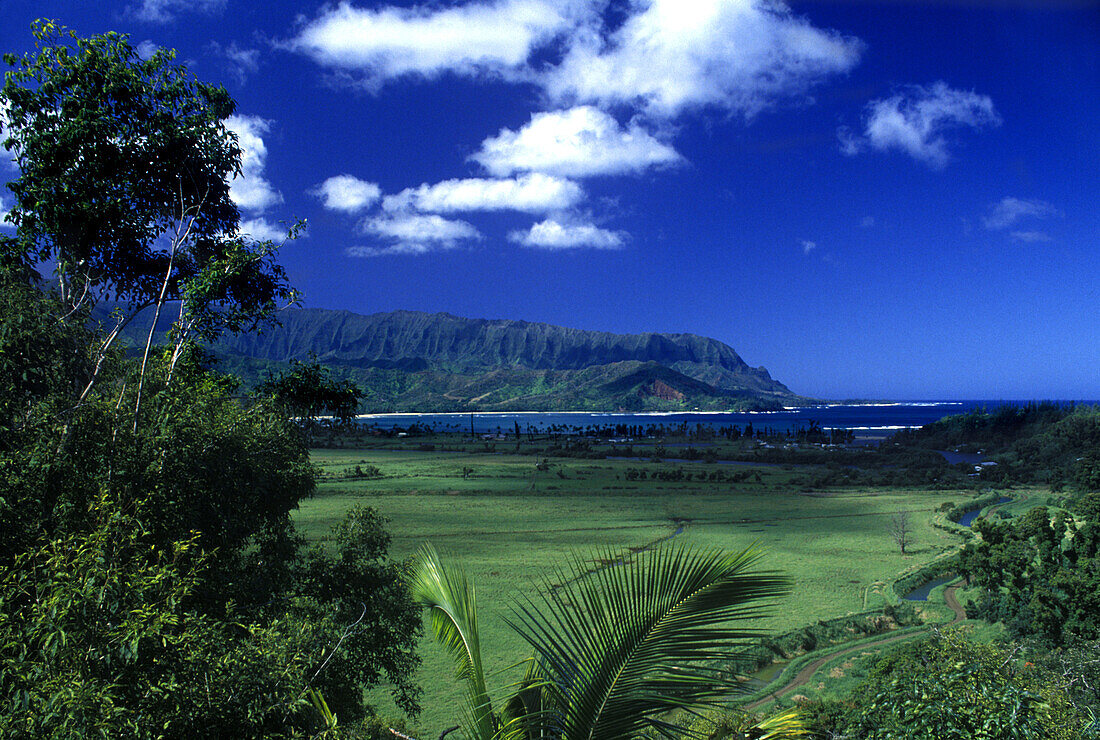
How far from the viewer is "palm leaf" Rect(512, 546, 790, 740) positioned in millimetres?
4281

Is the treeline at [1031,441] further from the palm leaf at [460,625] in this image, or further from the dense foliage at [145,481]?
the dense foliage at [145,481]

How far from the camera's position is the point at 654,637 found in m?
4.37

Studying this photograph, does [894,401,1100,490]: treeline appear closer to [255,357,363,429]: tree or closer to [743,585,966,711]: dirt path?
[743,585,966,711]: dirt path

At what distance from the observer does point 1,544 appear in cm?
617

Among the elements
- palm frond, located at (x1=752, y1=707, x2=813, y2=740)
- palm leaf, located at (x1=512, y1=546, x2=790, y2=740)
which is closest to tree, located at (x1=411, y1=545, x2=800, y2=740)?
palm leaf, located at (x1=512, y1=546, x2=790, y2=740)

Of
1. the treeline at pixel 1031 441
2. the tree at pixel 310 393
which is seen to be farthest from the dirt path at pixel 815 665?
the treeline at pixel 1031 441

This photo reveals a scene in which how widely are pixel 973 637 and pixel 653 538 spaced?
31435 millimetres


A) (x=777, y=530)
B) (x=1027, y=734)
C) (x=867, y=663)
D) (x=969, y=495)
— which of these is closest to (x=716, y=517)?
(x=777, y=530)

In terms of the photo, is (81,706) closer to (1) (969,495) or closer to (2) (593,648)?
(2) (593,648)

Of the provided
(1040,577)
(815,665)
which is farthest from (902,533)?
(815,665)

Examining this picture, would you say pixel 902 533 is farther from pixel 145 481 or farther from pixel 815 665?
pixel 145 481

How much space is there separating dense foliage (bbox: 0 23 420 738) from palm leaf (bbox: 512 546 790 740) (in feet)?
7.21

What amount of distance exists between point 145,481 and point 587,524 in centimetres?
5999

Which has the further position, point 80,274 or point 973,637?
point 973,637
